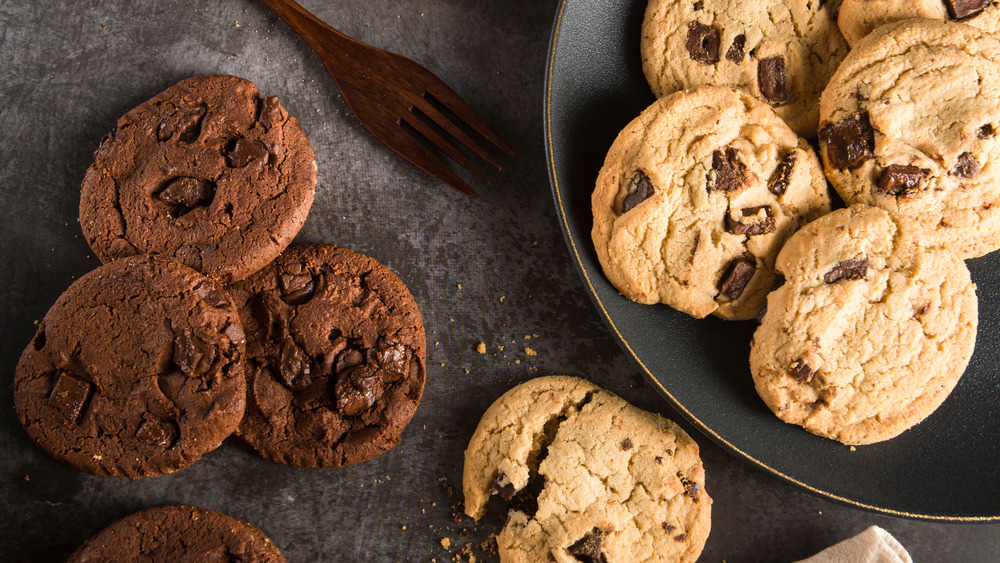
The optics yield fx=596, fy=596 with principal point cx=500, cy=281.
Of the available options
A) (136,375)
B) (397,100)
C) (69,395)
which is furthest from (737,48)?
(69,395)

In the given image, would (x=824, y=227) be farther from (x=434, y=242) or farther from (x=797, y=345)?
(x=434, y=242)

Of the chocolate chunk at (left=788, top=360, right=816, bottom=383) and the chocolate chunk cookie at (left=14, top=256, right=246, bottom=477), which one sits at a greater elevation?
the chocolate chunk at (left=788, top=360, right=816, bottom=383)

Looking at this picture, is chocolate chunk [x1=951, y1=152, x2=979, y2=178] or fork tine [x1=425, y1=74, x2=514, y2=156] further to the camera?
fork tine [x1=425, y1=74, x2=514, y2=156]

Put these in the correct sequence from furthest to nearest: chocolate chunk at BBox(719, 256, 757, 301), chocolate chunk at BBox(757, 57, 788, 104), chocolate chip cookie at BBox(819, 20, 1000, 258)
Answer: chocolate chunk at BBox(757, 57, 788, 104) < chocolate chunk at BBox(719, 256, 757, 301) < chocolate chip cookie at BBox(819, 20, 1000, 258)

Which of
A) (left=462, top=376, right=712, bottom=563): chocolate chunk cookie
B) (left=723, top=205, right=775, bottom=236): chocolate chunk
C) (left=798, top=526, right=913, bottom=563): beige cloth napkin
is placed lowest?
(left=798, top=526, right=913, bottom=563): beige cloth napkin

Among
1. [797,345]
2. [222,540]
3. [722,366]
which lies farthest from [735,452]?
[222,540]

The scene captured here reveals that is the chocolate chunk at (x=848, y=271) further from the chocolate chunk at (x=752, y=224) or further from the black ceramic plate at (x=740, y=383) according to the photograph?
the black ceramic plate at (x=740, y=383)

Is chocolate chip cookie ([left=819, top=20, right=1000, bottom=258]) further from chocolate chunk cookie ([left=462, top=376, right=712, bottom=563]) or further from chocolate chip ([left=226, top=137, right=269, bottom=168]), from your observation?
chocolate chip ([left=226, top=137, right=269, bottom=168])

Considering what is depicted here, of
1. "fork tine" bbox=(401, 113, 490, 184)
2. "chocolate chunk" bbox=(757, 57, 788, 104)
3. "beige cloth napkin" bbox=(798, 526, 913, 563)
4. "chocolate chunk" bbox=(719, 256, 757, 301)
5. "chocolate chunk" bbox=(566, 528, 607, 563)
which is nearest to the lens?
"chocolate chunk" bbox=(719, 256, 757, 301)

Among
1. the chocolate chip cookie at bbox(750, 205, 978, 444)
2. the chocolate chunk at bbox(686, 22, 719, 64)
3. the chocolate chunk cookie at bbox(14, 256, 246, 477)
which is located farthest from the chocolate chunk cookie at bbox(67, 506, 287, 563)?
the chocolate chunk at bbox(686, 22, 719, 64)
